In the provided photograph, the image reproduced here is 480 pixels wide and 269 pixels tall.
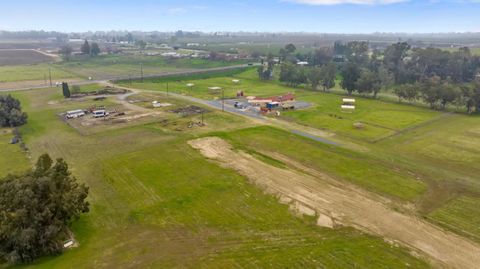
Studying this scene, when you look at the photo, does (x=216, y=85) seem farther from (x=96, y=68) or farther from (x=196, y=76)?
(x=96, y=68)

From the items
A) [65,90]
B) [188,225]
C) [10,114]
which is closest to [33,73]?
[65,90]

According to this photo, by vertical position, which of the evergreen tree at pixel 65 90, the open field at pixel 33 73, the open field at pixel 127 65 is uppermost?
the open field at pixel 127 65

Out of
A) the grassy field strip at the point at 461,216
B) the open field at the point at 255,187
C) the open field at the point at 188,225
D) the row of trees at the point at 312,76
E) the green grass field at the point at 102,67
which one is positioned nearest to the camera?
the open field at the point at 188,225

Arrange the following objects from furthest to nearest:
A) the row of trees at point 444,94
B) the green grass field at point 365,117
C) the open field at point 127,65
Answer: the open field at point 127,65
the row of trees at point 444,94
the green grass field at point 365,117

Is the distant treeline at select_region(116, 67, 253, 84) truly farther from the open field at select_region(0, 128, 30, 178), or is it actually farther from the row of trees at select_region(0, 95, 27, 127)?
the open field at select_region(0, 128, 30, 178)

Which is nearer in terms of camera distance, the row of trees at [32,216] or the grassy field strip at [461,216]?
the row of trees at [32,216]

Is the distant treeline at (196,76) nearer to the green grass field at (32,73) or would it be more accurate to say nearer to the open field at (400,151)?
the green grass field at (32,73)

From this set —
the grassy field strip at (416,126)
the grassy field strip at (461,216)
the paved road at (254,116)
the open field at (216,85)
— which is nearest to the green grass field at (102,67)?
the open field at (216,85)

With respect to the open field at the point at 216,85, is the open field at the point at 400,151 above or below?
below
